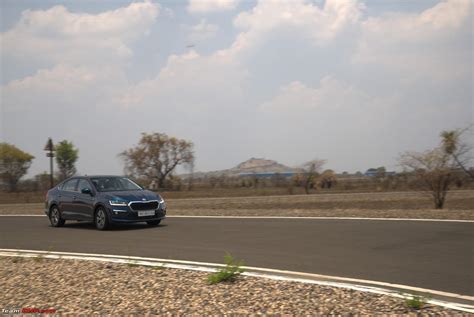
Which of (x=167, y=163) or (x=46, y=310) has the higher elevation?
(x=167, y=163)

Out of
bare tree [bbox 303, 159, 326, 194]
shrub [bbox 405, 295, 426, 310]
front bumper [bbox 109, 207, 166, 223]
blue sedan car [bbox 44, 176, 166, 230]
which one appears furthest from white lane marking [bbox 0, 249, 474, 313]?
bare tree [bbox 303, 159, 326, 194]

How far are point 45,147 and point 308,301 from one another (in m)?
36.5

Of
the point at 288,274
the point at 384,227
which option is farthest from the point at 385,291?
the point at 384,227

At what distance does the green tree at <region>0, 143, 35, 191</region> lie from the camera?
57.8m

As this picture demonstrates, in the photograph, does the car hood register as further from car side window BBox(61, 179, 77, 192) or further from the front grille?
car side window BBox(61, 179, 77, 192)

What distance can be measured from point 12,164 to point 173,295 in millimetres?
59415

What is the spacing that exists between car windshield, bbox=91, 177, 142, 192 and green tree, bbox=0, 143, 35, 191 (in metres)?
47.2

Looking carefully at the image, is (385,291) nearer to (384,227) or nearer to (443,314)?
(443,314)

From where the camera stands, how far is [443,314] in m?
5.33

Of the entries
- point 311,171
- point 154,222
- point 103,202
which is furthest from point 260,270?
point 311,171

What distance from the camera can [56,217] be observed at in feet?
51.5

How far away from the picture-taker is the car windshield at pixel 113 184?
1475cm

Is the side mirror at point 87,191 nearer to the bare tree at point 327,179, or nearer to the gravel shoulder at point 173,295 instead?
the gravel shoulder at point 173,295

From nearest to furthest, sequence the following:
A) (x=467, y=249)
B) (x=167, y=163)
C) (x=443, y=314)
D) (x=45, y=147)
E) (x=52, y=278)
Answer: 1. (x=443, y=314)
2. (x=52, y=278)
3. (x=467, y=249)
4. (x=45, y=147)
5. (x=167, y=163)
